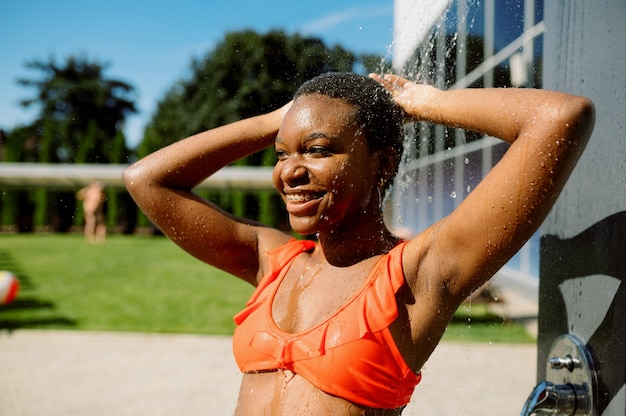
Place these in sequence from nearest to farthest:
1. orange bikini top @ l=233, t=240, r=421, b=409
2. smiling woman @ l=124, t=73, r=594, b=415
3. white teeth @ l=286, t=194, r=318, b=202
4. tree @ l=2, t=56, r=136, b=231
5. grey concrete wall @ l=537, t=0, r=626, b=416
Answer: grey concrete wall @ l=537, t=0, r=626, b=416
smiling woman @ l=124, t=73, r=594, b=415
orange bikini top @ l=233, t=240, r=421, b=409
white teeth @ l=286, t=194, r=318, b=202
tree @ l=2, t=56, r=136, b=231

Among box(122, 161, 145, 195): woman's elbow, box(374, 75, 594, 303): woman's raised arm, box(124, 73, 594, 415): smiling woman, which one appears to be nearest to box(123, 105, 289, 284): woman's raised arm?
box(122, 161, 145, 195): woman's elbow

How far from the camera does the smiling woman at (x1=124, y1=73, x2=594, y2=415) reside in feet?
4.01

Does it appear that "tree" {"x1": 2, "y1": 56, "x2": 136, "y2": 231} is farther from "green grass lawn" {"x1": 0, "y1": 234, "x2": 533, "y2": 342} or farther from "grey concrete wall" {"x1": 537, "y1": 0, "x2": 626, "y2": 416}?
"grey concrete wall" {"x1": 537, "y1": 0, "x2": 626, "y2": 416}

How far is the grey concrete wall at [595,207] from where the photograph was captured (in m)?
1.10

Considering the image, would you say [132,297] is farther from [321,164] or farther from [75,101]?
[75,101]

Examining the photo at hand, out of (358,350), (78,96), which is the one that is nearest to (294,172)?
(358,350)

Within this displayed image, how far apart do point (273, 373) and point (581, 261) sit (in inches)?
29.3

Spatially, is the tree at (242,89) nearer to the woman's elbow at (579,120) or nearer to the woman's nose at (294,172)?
the woman's nose at (294,172)

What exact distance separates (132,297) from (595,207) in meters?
10.0

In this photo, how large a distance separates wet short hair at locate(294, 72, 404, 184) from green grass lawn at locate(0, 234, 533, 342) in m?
3.41

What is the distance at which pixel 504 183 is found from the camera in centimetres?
123

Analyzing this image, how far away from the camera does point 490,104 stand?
1.36 meters

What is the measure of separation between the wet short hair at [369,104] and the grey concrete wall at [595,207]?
39cm

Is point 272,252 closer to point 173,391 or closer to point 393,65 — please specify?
point 393,65
